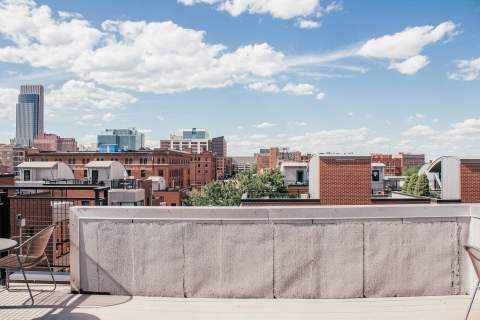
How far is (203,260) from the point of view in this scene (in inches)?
199

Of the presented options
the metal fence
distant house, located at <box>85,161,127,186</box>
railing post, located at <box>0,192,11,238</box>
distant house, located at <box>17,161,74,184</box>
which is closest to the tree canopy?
distant house, located at <box>85,161,127,186</box>

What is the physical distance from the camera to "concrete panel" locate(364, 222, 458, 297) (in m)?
5.06

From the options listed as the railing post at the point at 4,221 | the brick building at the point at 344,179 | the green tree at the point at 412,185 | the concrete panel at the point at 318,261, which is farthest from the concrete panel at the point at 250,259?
the green tree at the point at 412,185

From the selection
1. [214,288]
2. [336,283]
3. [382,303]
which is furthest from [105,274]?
[382,303]

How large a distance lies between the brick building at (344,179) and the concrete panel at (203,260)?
62.5 feet

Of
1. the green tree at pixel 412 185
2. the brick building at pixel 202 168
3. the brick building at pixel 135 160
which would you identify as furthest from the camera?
the brick building at pixel 202 168

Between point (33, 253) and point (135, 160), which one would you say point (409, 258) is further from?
point (135, 160)

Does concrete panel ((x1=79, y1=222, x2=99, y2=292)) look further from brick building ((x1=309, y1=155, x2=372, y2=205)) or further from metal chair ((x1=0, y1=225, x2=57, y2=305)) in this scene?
brick building ((x1=309, y1=155, x2=372, y2=205))

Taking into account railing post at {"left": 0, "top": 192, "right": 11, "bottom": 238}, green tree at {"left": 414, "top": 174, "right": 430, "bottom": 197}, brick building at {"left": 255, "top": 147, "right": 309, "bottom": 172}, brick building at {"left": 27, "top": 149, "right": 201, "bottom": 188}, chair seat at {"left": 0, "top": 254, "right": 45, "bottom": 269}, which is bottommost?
green tree at {"left": 414, "top": 174, "right": 430, "bottom": 197}

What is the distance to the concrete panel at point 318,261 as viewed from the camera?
500 centimetres

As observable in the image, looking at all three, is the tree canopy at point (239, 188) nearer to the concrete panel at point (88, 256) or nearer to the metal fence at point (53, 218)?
the metal fence at point (53, 218)

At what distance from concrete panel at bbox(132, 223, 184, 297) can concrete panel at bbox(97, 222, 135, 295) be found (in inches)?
3.4

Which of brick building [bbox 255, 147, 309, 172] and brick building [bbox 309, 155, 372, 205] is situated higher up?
brick building [bbox 255, 147, 309, 172]

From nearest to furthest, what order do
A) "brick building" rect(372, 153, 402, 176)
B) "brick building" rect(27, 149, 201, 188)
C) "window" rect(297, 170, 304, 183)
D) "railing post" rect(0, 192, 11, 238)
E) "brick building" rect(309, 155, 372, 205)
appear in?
1. "railing post" rect(0, 192, 11, 238)
2. "brick building" rect(309, 155, 372, 205)
3. "window" rect(297, 170, 304, 183)
4. "brick building" rect(27, 149, 201, 188)
5. "brick building" rect(372, 153, 402, 176)
